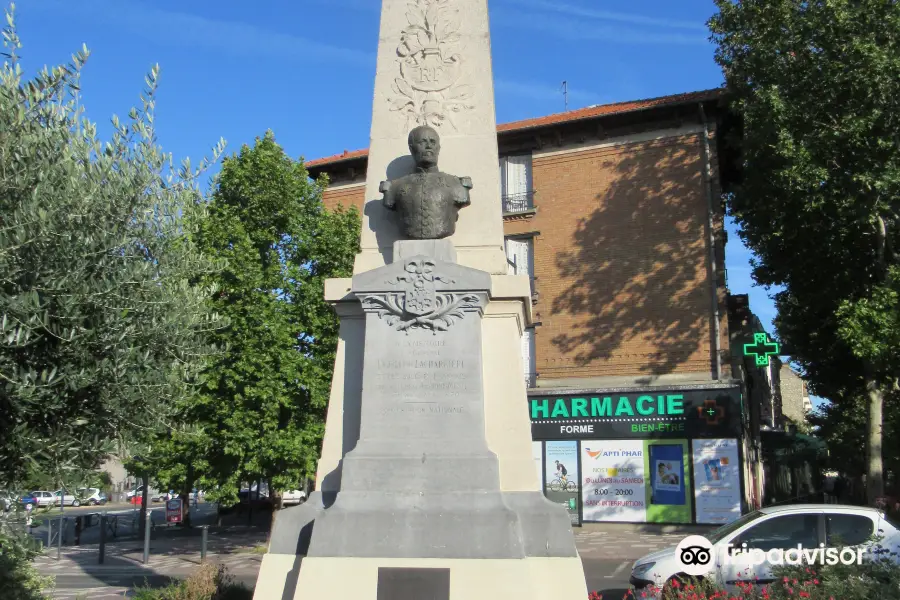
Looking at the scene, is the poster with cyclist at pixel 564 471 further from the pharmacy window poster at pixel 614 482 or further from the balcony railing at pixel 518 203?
the balcony railing at pixel 518 203

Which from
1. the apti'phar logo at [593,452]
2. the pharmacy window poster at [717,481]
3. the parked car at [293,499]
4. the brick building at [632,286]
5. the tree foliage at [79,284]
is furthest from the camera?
the apti'phar logo at [593,452]

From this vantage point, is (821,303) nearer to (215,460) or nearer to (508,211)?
(508,211)

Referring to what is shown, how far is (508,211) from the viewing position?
82.0 feet

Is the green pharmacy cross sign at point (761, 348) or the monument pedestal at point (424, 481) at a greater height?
the green pharmacy cross sign at point (761, 348)

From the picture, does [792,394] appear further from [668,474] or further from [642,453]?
[668,474]

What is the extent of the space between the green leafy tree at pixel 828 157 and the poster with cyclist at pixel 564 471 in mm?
7672

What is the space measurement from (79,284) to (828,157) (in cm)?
1565

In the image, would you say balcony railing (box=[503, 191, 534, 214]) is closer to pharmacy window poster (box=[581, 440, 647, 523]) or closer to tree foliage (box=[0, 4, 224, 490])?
pharmacy window poster (box=[581, 440, 647, 523])

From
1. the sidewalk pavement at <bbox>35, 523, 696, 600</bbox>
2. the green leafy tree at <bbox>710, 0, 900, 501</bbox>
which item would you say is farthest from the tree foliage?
the green leafy tree at <bbox>710, 0, 900, 501</bbox>

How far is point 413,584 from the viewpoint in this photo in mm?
5930

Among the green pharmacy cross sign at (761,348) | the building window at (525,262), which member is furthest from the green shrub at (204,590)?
the building window at (525,262)

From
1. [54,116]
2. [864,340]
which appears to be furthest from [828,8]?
[54,116]

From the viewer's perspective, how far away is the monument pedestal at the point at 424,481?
5.97 meters

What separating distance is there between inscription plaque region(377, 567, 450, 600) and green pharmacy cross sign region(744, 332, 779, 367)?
14.5 m
